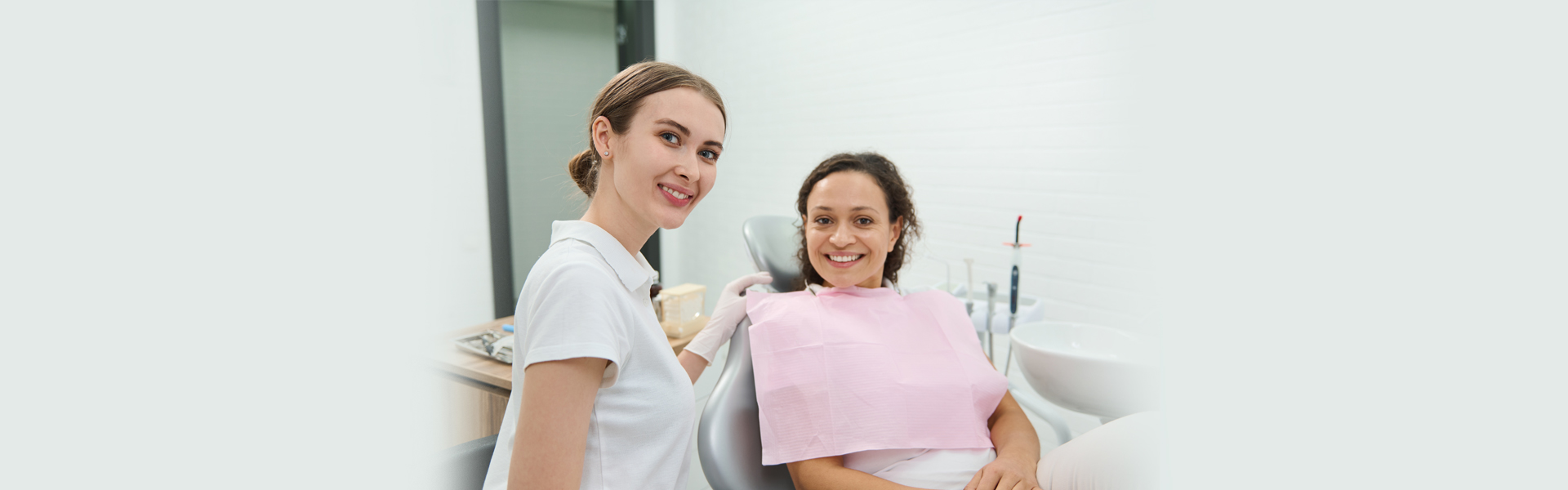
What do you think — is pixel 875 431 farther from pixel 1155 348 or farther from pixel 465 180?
pixel 465 180

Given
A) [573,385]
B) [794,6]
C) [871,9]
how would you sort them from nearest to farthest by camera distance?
[573,385]
[871,9]
[794,6]

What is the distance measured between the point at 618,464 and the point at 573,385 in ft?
0.54

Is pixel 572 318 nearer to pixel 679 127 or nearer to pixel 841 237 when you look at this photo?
pixel 679 127

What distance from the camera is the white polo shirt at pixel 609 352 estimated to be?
2.64 feet

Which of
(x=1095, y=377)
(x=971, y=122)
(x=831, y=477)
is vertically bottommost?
(x=831, y=477)

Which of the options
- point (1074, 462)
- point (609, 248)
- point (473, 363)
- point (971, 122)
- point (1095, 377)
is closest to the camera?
point (609, 248)

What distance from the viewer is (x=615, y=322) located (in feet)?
2.80

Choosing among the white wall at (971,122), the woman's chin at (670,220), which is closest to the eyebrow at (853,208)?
the woman's chin at (670,220)

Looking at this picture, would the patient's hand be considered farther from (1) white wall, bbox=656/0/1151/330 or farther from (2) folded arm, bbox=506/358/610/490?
(1) white wall, bbox=656/0/1151/330

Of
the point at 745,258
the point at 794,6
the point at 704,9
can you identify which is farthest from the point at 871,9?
the point at 745,258

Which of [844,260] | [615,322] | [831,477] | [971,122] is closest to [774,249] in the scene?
[844,260]

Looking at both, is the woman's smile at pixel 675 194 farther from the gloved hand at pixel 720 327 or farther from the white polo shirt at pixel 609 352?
the gloved hand at pixel 720 327

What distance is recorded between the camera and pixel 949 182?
275 cm

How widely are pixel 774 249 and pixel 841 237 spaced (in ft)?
0.92
